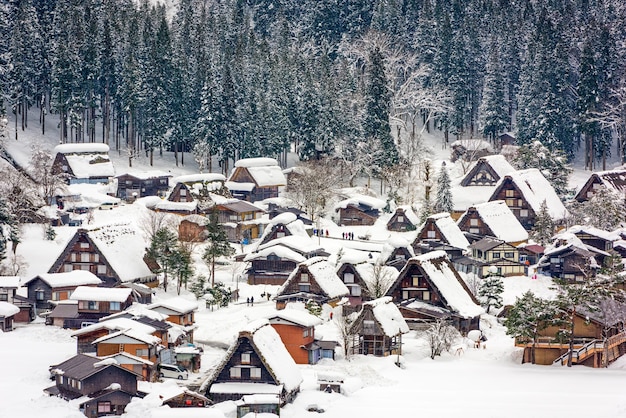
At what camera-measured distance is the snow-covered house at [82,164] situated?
88.8 meters

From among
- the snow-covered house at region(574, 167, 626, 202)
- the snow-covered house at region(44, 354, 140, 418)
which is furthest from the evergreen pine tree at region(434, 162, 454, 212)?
the snow-covered house at region(44, 354, 140, 418)

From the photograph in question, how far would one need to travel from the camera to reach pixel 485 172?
295ft

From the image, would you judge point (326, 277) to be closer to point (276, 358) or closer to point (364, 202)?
point (276, 358)

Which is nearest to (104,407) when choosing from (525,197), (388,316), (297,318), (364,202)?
(297,318)

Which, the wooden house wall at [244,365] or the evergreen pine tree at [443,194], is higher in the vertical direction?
the evergreen pine tree at [443,194]

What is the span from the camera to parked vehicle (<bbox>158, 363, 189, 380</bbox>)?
5100 cm

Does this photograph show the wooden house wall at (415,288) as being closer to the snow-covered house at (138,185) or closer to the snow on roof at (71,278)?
the snow on roof at (71,278)

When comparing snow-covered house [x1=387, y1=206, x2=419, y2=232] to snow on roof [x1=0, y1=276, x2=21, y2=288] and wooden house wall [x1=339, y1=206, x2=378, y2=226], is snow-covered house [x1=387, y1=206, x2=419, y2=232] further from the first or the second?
snow on roof [x1=0, y1=276, x2=21, y2=288]

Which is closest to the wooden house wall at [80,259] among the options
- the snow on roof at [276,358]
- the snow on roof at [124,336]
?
the snow on roof at [124,336]

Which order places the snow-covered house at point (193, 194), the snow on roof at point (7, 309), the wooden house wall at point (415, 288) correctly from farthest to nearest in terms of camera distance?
the snow-covered house at point (193, 194)
the wooden house wall at point (415, 288)
the snow on roof at point (7, 309)

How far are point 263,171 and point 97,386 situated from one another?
147ft

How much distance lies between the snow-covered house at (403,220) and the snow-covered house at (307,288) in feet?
65.2

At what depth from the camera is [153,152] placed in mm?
101000

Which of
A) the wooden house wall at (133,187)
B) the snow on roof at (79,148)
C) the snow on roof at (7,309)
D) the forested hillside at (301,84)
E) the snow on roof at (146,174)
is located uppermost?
the forested hillside at (301,84)
